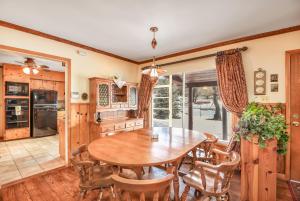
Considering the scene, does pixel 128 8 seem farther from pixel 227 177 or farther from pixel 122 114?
pixel 122 114

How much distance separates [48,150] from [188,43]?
4363 millimetres

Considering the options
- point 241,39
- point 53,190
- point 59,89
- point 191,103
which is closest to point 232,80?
point 241,39

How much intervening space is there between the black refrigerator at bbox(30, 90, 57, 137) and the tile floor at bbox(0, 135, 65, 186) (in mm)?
626

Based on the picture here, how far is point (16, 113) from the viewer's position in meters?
5.20

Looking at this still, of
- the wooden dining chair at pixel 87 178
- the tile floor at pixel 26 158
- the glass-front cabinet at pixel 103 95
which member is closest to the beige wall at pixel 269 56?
the glass-front cabinet at pixel 103 95

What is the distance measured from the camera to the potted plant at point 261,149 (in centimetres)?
167

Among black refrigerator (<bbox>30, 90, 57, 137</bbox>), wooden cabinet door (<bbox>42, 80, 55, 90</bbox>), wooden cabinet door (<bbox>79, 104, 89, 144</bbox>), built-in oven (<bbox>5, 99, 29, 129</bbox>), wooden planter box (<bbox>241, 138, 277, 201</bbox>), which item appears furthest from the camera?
wooden cabinet door (<bbox>42, 80, 55, 90</bbox>)

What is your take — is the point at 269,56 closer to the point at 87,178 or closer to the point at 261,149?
the point at 261,149

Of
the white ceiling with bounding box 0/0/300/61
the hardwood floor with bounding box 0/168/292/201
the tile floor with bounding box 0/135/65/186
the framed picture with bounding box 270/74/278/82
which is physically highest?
the white ceiling with bounding box 0/0/300/61

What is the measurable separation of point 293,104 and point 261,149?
1572mm

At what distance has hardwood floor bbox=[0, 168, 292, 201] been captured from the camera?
216 centimetres

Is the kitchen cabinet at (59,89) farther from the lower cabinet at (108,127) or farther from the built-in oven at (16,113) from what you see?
the lower cabinet at (108,127)

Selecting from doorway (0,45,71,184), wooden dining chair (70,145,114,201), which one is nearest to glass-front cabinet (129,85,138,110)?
doorway (0,45,71,184)

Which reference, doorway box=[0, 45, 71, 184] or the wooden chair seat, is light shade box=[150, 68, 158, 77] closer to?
the wooden chair seat
